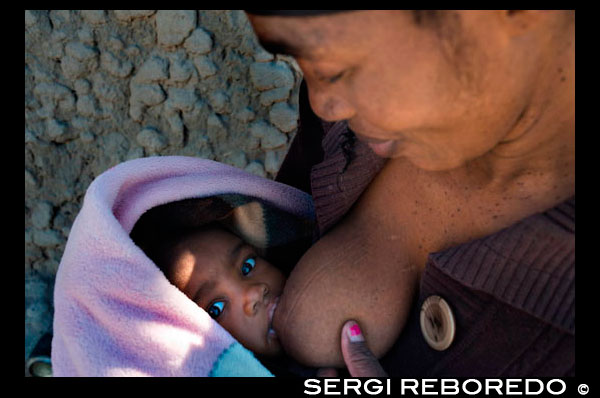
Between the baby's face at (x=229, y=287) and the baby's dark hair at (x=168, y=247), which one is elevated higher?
the baby's dark hair at (x=168, y=247)

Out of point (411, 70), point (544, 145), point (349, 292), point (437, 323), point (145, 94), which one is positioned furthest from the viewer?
point (145, 94)

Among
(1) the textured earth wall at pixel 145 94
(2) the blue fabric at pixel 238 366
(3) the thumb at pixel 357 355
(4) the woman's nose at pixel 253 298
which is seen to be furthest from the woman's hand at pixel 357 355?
(1) the textured earth wall at pixel 145 94

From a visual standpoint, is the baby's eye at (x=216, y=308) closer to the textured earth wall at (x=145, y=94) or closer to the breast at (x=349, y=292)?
the breast at (x=349, y=292)

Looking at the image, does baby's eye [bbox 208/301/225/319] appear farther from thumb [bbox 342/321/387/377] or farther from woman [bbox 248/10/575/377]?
thumb [bbox 342/321/387/377]

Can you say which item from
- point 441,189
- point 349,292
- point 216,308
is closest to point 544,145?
point 441,189

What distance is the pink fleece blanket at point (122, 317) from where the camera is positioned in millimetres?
1008

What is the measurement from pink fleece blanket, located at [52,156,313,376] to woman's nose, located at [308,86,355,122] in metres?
0.49

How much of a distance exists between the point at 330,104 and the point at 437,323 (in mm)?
395

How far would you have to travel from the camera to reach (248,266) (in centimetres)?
127

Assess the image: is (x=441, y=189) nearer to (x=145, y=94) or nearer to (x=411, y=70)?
(x=411, y=70)

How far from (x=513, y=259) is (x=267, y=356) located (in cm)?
58

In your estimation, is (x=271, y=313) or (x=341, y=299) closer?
(x=341, y=299)

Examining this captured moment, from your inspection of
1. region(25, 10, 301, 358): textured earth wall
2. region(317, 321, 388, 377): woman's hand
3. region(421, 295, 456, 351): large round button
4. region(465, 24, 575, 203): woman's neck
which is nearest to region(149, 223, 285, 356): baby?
region(317, 321, 388, 377): woman's hand

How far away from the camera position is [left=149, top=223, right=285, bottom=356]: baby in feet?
3.87
